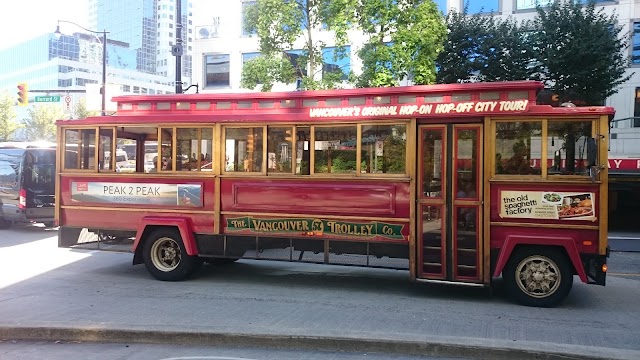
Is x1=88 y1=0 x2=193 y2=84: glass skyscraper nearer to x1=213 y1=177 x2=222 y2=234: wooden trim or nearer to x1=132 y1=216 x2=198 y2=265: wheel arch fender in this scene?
x1=132 y1=216 x2=198 y2=265: wheel arch fender

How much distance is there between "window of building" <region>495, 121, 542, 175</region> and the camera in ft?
23.3

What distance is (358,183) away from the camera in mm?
7809

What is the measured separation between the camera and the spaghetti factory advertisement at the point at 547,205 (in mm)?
6883

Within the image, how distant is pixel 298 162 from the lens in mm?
8117

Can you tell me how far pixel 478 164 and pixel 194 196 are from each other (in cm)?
447

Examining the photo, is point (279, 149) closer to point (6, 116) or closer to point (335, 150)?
point (335, 150)

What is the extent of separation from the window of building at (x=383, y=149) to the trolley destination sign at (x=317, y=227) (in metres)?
0.81

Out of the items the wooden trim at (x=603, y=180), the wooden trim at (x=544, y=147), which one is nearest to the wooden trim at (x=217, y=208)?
the wooden trim at (x=544, y=147)

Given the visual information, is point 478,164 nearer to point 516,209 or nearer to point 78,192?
point 516,209

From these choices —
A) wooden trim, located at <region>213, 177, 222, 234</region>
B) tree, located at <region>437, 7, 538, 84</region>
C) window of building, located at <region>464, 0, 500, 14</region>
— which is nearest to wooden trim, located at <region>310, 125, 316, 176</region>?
wooden trim, located at <region>213, 177, 222, 234</region>

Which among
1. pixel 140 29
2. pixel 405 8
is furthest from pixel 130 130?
pixel 140 29

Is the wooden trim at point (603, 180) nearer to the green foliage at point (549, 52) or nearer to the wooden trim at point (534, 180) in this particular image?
the wooden trim at point (534, 180)

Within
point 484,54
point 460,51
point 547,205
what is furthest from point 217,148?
point 484,54

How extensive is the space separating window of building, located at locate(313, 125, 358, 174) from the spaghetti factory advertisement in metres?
2.22
